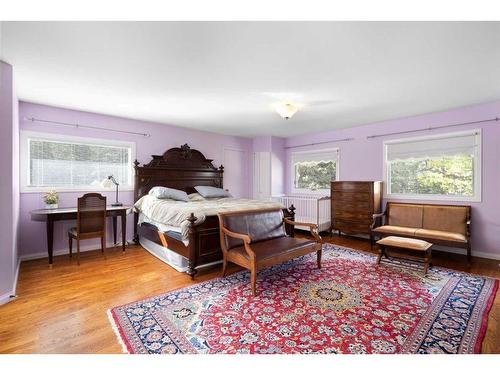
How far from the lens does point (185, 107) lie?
392 cm

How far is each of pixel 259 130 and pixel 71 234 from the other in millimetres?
4040

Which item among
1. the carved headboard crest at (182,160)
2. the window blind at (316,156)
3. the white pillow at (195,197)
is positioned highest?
the window blind at (316,156)

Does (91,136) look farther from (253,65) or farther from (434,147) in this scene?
(434,147)

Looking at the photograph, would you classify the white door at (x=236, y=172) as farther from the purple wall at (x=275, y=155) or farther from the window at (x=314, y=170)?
the window at (x=314, y=170)

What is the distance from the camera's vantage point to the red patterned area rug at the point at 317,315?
178 centimetres

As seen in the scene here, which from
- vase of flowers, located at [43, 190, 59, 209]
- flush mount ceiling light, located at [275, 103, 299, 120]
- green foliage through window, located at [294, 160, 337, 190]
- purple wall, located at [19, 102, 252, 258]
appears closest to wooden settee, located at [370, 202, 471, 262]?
green foliage through window, located at [294, 160, 337, 190]

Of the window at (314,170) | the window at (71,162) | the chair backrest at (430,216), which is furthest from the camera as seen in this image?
the window at (314,170)

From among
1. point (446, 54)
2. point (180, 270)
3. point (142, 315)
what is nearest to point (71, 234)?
point (180, 270)

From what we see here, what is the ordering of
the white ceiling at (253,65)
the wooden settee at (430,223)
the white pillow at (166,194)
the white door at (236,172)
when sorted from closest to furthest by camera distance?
the white ceiling at (253,65) < the wooden settee at (430,223) < the white pillow at (166,194) < the white door at (236,172)

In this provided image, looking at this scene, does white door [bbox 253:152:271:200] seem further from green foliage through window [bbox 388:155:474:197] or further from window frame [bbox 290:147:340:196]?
green foliage through window [bbox 388:155:474:197]

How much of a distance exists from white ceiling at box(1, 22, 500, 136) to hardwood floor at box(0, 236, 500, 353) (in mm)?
2307

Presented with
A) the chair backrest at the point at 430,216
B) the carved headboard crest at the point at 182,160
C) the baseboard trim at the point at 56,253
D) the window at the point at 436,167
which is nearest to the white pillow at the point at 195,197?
the carved headboard crest at the point at 182,160
